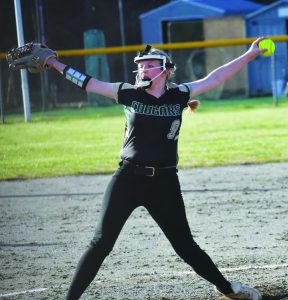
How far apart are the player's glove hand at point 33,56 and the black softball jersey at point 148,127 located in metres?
0.63

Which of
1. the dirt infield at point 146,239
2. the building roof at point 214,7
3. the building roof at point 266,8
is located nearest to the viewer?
the dirt infield at point 146,239

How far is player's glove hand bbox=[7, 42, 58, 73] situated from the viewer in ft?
18.6

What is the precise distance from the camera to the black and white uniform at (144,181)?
17.4 ft

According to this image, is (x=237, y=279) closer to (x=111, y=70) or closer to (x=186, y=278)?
(x=186, y=278)

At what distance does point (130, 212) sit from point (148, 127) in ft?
2.02

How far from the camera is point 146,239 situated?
804cm

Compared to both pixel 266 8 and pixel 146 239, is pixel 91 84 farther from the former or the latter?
pixel 266 8

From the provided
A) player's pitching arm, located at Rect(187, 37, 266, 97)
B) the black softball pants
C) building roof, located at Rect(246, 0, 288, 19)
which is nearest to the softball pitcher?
the black softball pants

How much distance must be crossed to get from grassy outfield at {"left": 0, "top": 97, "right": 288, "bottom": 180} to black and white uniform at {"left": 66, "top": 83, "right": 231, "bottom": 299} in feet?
25.2

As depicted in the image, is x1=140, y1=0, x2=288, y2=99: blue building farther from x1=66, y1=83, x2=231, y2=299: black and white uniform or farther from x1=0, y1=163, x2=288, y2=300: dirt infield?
x1=66, y1=83, x2=231, y2=299: black and white uniform

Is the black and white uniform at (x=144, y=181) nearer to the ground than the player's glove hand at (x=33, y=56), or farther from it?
nearer to the ground

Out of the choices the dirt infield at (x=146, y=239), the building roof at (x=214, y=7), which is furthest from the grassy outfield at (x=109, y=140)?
the building roof at (x=214, y=7)

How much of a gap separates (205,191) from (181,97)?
535cm

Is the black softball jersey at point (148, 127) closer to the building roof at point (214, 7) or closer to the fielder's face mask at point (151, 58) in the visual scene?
the fielder's face mask at point (151, 58)
